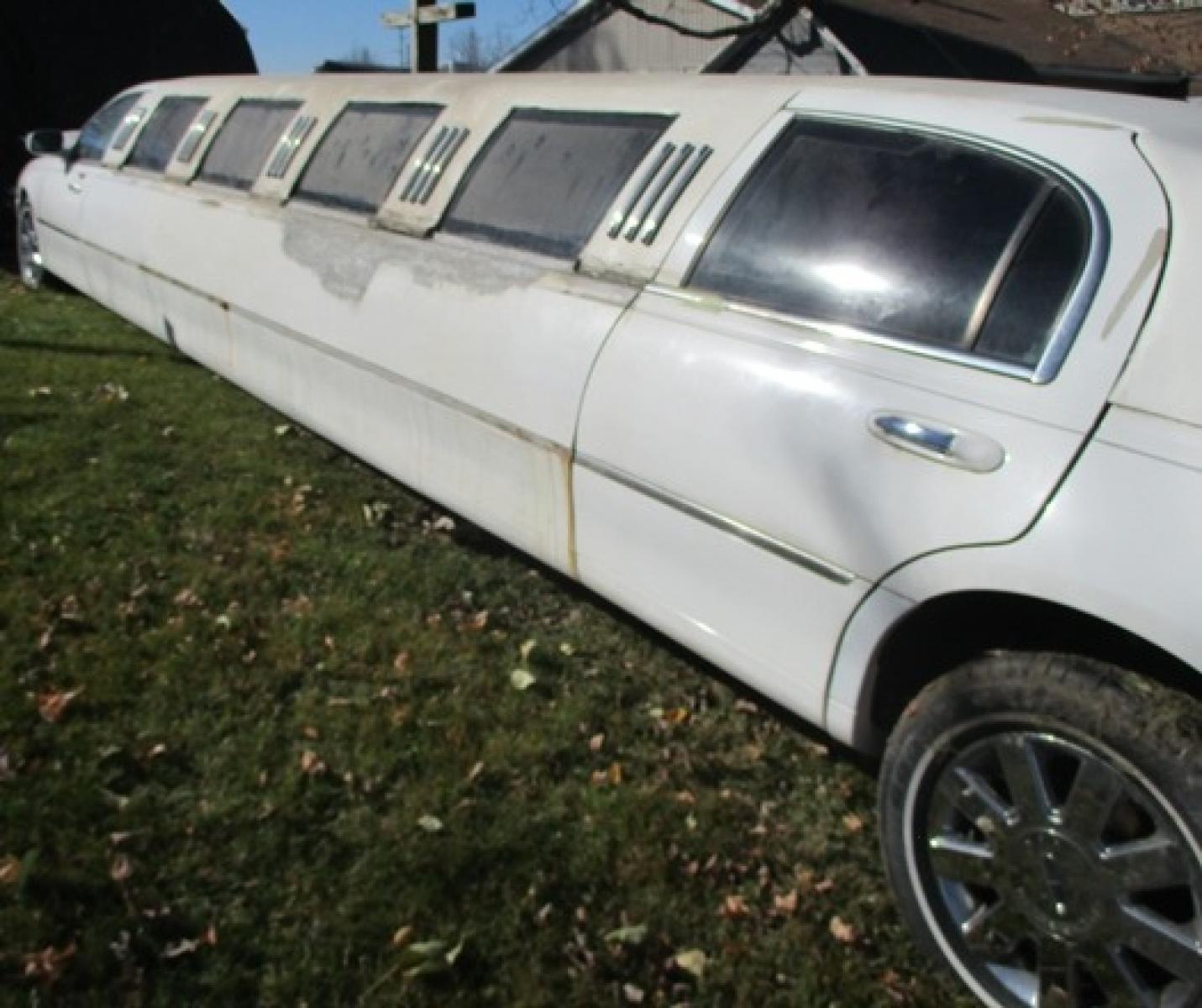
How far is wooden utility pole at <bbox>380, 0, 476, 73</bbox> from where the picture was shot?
314 inches

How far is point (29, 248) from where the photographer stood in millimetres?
8383

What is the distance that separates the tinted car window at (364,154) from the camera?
4.46 metres

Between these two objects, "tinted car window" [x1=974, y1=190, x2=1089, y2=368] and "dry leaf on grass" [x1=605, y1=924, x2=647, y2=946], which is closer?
"tinted car window" [x1=974, y1=190, x2=1089, y2=368]

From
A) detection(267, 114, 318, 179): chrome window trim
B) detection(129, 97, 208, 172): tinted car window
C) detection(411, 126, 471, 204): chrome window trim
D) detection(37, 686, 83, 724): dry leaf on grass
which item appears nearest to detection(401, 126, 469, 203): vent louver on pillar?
detection(411, 126, 471, 204): chrome window trim

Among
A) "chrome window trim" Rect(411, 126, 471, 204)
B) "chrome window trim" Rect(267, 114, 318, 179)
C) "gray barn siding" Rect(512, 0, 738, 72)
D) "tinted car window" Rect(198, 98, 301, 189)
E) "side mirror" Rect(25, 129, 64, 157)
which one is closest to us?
"chrome window trim" Rect(411, 126, 471, 204)

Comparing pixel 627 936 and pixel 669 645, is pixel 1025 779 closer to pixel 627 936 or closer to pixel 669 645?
pixel 627 936

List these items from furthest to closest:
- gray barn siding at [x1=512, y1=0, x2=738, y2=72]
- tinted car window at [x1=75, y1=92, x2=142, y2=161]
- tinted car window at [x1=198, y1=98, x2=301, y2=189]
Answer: gray barn siding at [x1=512, y1=0, x2=738, y2=72]
tinted car window at [x1=75, y1=92, x2=142, y2=161]
tinted car window at [x1=198, y1=98, x2=301, y2=189]

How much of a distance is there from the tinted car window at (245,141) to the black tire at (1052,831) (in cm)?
Result: 435

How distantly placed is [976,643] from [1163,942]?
658 mm

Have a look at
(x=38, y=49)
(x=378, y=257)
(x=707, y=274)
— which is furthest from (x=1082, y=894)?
(x=38, y=49)

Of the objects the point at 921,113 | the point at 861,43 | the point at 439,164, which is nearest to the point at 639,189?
the point at 921,113

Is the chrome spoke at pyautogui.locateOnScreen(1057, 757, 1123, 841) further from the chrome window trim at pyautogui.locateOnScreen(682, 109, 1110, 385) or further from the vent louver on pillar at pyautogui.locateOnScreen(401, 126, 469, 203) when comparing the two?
the vent louver on pillar at pyautogui.locateOnScreen(401, 126, 469, 203)

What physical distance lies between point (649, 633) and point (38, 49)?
15596 mm

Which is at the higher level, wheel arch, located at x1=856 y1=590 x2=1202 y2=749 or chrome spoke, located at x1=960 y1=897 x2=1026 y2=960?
wheel arch, located at x1=856 y1=590 x2=1202 y2=749
